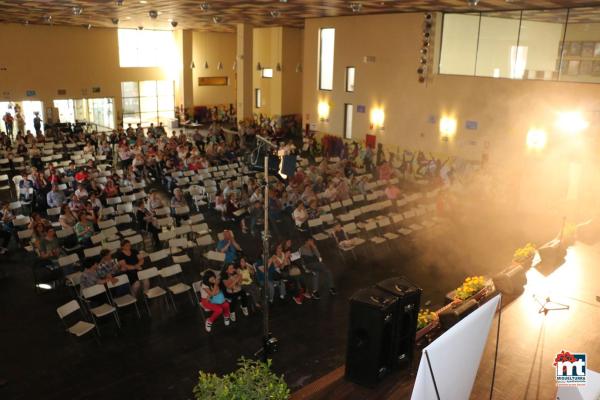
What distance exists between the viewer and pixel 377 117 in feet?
73.2

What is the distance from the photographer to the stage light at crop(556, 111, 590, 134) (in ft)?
52.0

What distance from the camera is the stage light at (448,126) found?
771 inches

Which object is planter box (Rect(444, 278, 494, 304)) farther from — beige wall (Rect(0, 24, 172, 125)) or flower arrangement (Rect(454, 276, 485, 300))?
beige wall (Rect(0, 24, 172, 125))

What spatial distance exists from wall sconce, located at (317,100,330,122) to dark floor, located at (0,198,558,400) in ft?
44.4

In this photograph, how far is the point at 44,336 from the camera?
879 cm

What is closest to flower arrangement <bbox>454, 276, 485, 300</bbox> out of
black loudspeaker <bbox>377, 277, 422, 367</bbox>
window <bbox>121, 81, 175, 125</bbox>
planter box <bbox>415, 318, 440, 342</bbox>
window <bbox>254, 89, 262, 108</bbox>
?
planter box <bbox>415, 318, 440, 342</bbox>

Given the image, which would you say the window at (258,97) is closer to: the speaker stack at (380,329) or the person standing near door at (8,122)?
the person standing near door at (8,122)

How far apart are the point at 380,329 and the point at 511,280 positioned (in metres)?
3.83

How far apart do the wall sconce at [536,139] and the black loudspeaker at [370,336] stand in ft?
42.7

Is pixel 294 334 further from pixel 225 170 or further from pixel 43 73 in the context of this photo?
pixel 43 73

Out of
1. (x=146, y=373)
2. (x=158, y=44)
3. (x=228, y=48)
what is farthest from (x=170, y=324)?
(x=228, y=48)

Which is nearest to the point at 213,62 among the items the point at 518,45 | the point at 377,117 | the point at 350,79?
the point at 350,79

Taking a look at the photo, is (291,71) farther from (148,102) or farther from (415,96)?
(415,96)

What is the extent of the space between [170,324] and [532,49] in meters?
14.1
